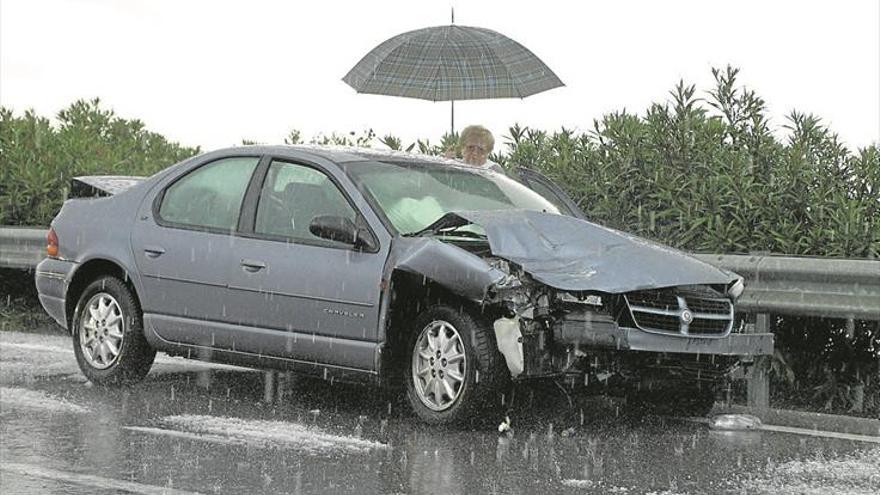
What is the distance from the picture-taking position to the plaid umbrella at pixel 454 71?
45.5 ft

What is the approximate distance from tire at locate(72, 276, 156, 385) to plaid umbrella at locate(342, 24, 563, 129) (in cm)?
438

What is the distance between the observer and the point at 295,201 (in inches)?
371

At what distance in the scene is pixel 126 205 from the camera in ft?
34.1

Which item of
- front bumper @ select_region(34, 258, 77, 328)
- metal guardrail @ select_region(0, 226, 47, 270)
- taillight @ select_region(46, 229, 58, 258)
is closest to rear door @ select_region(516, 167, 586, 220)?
front bumper @ select_region(34, 258, 77, 328)

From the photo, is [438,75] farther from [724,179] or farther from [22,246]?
[22,246]

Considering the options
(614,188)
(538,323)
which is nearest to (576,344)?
(538,323)

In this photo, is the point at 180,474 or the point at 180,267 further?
the point at 180,267

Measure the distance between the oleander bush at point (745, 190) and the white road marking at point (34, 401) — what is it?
506 cm

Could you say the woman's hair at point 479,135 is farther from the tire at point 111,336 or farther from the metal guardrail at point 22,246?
the metal guardrail at point 22,246

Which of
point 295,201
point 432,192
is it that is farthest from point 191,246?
point 432,192

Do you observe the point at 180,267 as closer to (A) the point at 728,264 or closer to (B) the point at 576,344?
(B) the point at 576,344

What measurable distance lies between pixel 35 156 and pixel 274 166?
26.9 feet

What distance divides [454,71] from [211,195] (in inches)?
177

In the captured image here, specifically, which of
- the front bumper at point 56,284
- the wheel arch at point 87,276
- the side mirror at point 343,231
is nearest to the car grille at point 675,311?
the side mirror at point 343,231
